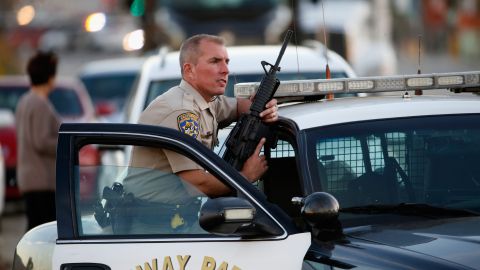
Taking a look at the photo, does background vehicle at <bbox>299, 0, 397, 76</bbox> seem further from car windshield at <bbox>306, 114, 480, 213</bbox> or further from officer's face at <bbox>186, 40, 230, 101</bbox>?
car windshield at <bbox>306, 114, 480, 213</bbox>

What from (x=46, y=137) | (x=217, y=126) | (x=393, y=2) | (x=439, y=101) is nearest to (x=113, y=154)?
(x=46, y=137)

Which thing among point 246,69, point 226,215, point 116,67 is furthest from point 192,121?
point 116,67

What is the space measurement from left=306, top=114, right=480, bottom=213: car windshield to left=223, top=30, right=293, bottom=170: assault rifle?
16.1 inches

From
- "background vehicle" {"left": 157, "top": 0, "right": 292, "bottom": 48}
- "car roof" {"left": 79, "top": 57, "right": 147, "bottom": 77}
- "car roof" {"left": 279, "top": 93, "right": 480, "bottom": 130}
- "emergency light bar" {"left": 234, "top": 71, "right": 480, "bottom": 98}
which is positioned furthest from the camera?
"background vehicle" {"left": 157, "top": 0, "right": 292, "bottom": 48}

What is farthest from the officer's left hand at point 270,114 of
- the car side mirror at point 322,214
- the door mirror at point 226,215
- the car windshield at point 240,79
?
the car windshield at point 240,79

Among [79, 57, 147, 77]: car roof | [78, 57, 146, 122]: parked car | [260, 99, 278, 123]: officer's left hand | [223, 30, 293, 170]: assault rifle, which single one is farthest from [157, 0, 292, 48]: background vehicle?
[260, 99, 278, 123]: officer's left hand

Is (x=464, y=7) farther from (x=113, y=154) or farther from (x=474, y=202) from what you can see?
(x=474, y=202)

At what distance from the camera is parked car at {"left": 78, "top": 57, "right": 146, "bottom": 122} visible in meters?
22.8

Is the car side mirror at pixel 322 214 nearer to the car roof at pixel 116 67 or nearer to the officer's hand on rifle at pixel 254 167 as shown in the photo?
the officer's hand on rifle at pixel 254 167

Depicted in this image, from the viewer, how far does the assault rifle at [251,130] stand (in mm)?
5956

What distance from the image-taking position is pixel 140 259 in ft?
17.1

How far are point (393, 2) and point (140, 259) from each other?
107 ft

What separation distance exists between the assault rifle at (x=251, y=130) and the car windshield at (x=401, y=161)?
16.1 inches

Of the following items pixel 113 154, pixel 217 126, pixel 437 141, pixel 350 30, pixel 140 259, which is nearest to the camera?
pixel 140 259
